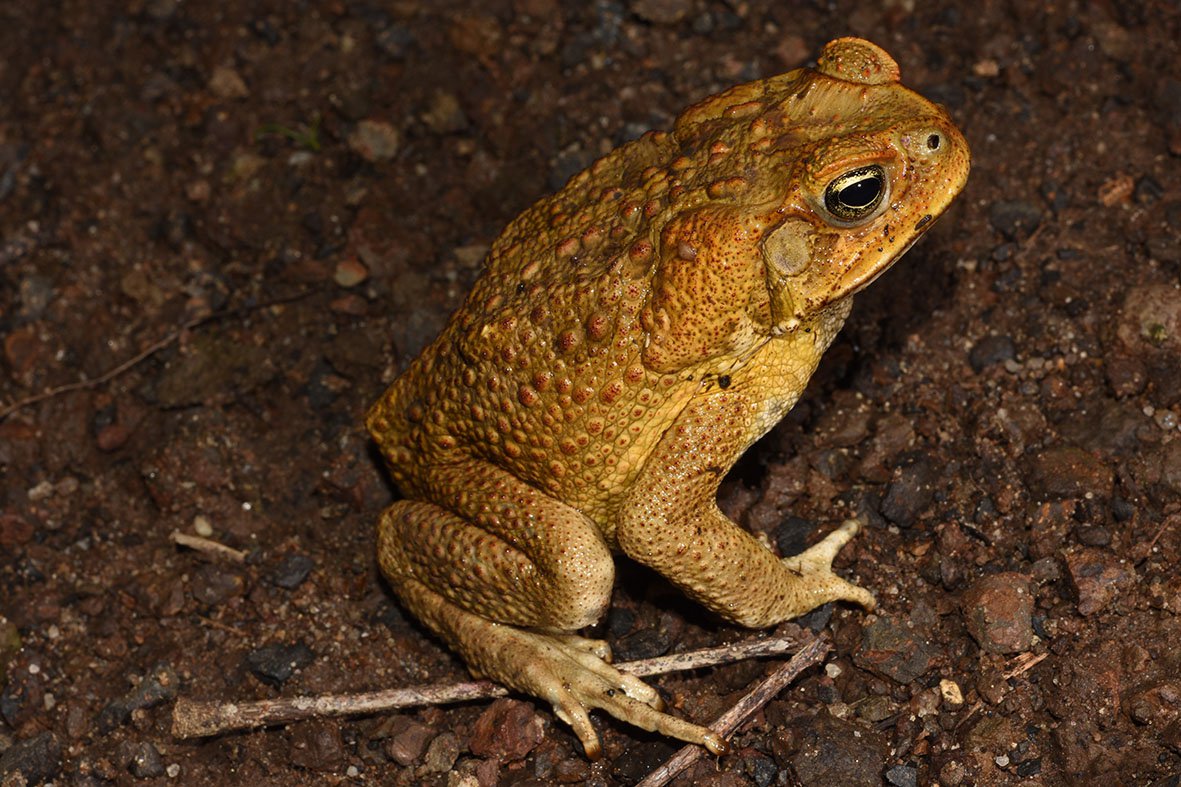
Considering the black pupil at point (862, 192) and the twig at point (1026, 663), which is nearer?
the black pupil at point (862, 192)

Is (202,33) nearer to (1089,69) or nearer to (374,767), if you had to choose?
(374,767)

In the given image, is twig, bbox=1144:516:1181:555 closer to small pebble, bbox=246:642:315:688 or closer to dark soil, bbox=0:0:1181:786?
dark soil, bbox=0:0:1181:786

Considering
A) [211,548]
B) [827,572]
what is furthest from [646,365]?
[211,548]

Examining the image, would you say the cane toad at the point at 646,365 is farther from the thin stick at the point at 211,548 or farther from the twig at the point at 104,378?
the twig at the point at 104,378

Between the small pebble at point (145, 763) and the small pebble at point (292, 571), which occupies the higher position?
the small pebble at point (292, 571)

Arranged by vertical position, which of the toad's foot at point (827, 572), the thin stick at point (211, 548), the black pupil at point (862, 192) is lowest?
the toad's foot at point (827, 572)

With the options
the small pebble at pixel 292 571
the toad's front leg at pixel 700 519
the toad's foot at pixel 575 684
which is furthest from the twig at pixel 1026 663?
the small pebble at pixel 292 571

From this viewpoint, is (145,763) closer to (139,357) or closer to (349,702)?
(349,702)

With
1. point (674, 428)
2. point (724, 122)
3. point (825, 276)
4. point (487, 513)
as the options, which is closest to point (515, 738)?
point (487, 513)
